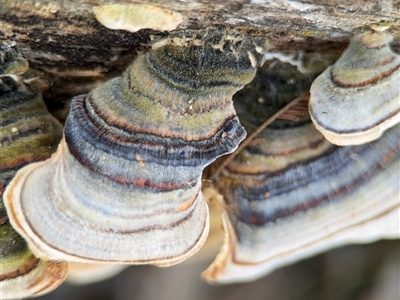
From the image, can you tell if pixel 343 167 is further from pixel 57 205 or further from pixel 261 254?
pixel 57 205

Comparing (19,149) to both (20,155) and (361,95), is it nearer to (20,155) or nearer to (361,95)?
(20,155)

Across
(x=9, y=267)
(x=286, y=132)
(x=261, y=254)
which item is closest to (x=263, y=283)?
(x=261, y=254)

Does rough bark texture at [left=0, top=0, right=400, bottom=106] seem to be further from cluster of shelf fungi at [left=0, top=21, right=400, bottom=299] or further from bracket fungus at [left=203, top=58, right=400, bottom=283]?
bracket fungus at [left=203, top=58, right=400, bottom=283]

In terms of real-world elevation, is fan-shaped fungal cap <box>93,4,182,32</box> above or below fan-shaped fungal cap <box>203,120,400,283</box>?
above

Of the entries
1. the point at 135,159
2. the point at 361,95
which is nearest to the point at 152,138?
the point at 135,159

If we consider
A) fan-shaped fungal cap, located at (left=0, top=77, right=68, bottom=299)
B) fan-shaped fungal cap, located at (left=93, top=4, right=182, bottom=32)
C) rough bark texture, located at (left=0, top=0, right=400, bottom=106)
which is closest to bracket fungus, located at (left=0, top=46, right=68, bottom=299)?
fan-shaped fungal cap, located at (left=0, top=77, right=68, bottom=299)
